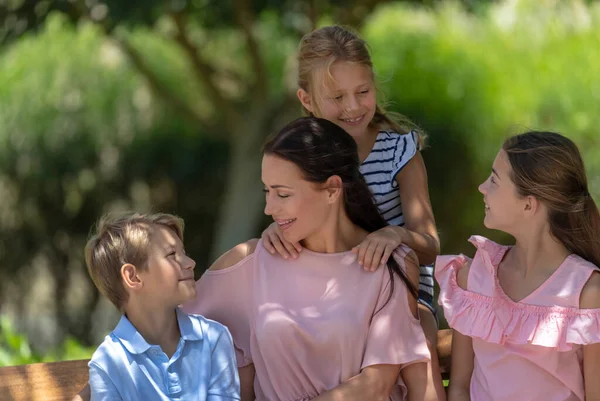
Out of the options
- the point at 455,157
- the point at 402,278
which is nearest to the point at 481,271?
the point at 402,278

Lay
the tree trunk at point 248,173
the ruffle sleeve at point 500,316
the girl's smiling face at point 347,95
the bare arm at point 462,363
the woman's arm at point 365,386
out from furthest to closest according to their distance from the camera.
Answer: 1. the tree trunk at point 248,173
2. the girl's smiling face at point 347,95
3. the bare arm at point 462,363
4. the woman's arm at point 365,386
5. the ruffle sleeve at point 500,316

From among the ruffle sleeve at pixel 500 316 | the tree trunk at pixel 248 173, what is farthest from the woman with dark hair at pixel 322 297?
the tree trunk at pixel 248 173

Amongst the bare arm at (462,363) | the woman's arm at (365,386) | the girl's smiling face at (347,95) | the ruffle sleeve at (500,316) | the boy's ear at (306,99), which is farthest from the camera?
the boy's ear at (306,99)

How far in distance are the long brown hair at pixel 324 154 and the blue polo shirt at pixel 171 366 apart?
20.8 inches

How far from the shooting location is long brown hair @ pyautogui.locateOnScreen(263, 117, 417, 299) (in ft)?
9.12

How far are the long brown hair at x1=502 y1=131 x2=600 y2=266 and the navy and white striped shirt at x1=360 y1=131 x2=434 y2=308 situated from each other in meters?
0.52

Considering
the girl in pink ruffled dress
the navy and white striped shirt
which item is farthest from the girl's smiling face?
the girl in pink ruffled dress

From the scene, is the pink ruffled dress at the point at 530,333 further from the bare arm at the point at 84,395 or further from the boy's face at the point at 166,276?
the bare arm at the point at 84,395

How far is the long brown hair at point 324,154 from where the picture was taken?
2.78 meters

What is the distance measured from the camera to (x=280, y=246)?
289cm

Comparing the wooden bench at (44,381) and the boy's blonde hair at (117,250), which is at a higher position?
the boy's blonde hair at (117,250)

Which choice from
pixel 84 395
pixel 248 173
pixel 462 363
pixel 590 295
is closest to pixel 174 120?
pixel 248 173

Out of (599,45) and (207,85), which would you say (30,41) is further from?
(599,45)

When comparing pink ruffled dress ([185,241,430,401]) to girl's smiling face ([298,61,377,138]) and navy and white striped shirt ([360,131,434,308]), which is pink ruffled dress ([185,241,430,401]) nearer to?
navy and white striped shirt ([360,131,434,308])
